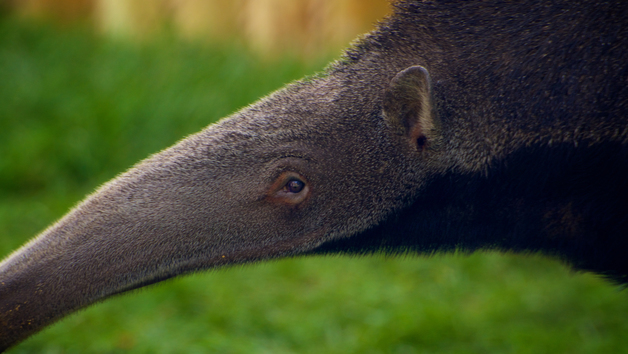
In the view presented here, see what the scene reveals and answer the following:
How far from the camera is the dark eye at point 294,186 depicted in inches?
87.7

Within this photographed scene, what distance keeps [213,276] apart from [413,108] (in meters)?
2.40

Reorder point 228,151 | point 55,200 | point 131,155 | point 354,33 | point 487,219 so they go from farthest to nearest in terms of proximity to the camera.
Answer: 1. point 354,33
2. point 131,155
3. point 55,200
4. point 487,219
5. point 228,151

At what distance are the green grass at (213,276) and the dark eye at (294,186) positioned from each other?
0.68 meters

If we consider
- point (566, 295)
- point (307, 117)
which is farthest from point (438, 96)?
Answer: point (566, 295)

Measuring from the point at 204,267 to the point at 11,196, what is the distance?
134 inches

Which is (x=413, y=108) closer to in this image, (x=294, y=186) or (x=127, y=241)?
(x=294, y=186)

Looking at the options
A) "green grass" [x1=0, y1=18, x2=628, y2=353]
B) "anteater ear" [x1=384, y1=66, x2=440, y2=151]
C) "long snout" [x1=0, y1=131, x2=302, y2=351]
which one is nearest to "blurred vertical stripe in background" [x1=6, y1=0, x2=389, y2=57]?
"green grass" [x1=0, y1=18, x2=628, y2=353]

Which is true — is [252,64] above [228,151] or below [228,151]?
above

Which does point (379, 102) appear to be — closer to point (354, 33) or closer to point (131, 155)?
point (131, 155)

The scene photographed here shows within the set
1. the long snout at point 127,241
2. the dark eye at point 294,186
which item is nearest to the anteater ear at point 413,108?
the dark eye at point 294,186

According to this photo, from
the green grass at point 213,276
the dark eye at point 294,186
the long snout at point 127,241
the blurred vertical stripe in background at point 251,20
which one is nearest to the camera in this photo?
the long snout at point 127,241

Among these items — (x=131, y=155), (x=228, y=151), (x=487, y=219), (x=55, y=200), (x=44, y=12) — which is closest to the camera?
(x=228, y=151)

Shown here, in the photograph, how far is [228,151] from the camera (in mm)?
2172

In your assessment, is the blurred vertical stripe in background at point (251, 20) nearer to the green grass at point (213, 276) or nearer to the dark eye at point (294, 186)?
the green grass at point (213, 276)
